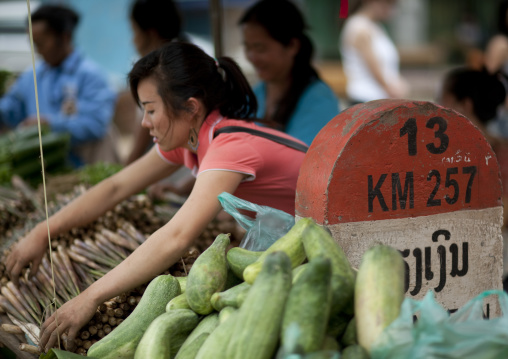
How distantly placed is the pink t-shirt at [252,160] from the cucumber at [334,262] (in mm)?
614

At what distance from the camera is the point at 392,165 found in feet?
7.29

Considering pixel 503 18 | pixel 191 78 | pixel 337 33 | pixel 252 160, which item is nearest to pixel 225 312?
pixel 252 160

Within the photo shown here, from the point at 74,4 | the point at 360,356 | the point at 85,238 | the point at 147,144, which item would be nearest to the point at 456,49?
the point at 74,4

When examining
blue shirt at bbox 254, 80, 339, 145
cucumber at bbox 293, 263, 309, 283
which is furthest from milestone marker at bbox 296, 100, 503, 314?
blue shirt at bbox 254, 80, 339, 145

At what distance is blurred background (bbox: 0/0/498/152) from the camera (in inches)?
418

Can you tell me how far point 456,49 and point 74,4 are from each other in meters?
10.1

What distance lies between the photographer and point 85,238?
3.01m

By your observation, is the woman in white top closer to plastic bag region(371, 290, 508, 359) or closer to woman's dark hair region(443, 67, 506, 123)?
woman's dark hair region(443, 67, 506, 123)

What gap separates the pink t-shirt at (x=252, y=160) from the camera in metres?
2.40

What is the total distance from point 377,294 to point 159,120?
1.33 m

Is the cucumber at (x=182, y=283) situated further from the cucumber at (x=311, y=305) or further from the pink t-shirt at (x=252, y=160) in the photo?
the cucumber at (x=311, y=305)

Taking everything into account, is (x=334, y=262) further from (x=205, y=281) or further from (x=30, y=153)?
(x=30, y=153)

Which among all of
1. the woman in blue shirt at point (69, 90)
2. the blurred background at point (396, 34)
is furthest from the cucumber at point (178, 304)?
the blurred background at point (396, 34)

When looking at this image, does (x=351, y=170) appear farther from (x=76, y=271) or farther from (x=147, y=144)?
(x=147, y=144)
